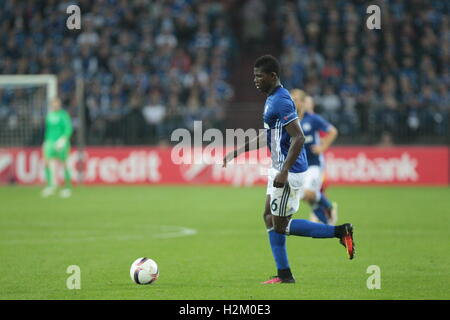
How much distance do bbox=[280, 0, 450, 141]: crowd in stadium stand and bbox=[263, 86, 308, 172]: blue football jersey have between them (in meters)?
15.7

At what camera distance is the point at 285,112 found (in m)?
8.32

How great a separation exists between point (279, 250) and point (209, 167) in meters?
16.5

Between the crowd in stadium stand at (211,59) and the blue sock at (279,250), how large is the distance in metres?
15.7

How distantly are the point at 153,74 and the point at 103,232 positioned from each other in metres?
13.9

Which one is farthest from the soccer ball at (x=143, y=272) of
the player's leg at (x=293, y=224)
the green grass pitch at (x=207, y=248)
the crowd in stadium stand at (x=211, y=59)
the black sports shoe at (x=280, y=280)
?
the crowd in stadium stand at (x=211, y=59)

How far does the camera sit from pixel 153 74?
27359 mm

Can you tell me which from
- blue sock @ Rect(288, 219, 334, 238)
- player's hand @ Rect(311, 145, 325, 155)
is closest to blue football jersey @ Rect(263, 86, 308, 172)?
blue sock @ Rect(288, 219, 334, 238)

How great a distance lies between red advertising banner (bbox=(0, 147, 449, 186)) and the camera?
2409 cm

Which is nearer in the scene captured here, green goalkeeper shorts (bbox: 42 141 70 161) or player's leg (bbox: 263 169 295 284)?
player's leg (bbox: 263 169 295 284)

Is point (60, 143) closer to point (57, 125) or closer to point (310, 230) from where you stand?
point (57, 125)

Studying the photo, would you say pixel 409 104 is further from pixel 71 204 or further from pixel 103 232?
pixel 103 232

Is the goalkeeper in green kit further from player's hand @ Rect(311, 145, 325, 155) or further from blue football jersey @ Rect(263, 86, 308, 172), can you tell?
blue football jersey @ Rect(263, 86, 308, 172)

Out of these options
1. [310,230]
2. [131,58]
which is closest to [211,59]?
[131,58]
